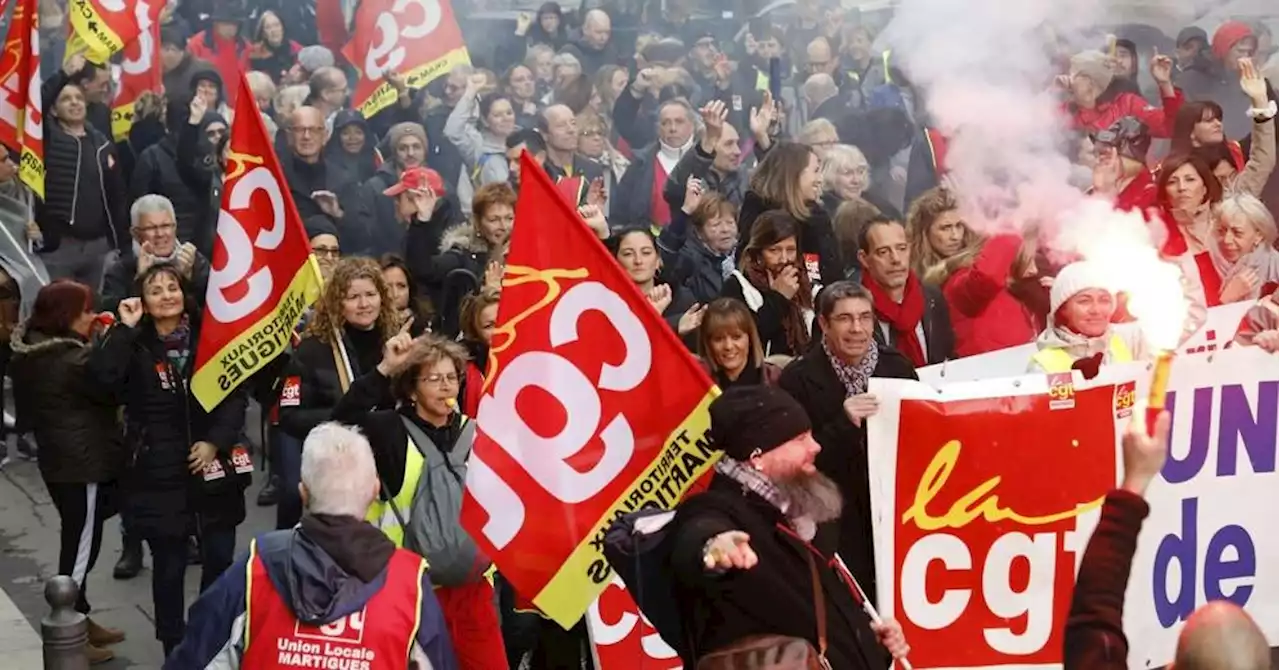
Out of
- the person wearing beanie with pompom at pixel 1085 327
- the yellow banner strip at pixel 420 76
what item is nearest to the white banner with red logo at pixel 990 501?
the person wearing beanie with pompom at pixel 1085 327

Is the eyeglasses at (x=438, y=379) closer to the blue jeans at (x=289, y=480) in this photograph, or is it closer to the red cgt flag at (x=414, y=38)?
the blue jeans at (x=289, y=480)

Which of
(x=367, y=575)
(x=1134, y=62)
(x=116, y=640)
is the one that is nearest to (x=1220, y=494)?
(x=367, y=575)

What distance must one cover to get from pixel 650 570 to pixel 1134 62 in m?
7.79

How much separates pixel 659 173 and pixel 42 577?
14.9ft

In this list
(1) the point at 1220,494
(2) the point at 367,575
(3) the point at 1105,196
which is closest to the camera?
(2) the point at 367,575

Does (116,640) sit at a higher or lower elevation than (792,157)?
lower

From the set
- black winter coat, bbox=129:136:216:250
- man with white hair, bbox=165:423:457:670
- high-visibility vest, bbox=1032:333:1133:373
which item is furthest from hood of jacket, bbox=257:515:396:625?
black winter coat, bbox=129:136:216:250

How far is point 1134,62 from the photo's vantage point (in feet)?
38.5

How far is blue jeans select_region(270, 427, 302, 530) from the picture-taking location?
7.37 m

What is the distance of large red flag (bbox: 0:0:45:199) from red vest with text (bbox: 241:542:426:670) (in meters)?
6.07

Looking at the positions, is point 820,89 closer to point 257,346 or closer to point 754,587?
point 257,346

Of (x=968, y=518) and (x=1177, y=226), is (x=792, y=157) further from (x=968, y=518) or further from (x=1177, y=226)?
(x=968, y=518)

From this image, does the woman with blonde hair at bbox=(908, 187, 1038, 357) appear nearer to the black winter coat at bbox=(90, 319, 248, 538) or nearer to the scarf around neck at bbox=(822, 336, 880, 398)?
the scarf around neck at bbox=(822, 336, 880, 398)

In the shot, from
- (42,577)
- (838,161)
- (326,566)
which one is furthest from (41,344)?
(838,161)
